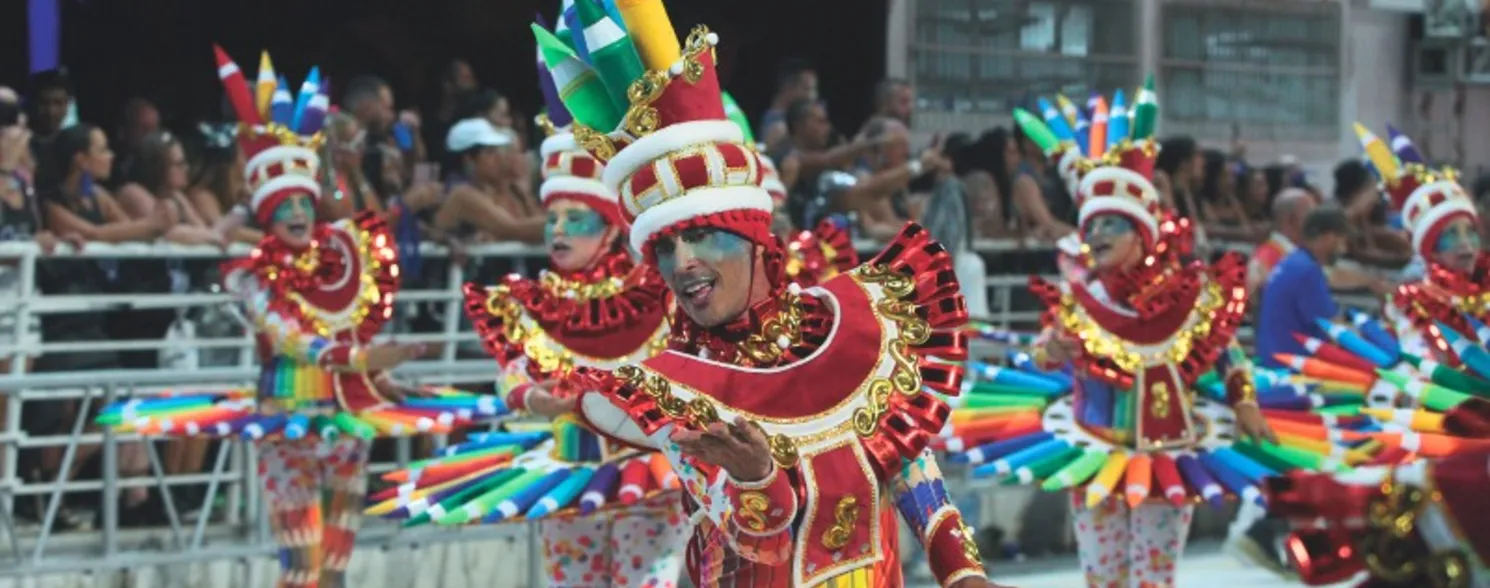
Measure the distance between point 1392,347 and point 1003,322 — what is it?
3551 mm

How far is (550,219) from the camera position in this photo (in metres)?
6.33

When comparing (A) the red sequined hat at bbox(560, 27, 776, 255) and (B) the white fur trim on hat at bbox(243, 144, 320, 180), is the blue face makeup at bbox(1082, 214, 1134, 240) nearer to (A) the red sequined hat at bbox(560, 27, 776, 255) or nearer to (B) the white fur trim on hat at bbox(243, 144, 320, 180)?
(B) the white fur trim on hat at bbox(243, 144, 320, 180)

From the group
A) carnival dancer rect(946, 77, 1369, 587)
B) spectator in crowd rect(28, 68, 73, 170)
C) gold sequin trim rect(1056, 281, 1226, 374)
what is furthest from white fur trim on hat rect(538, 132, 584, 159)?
spectator in crowd rect(28, 68, 73, 170)

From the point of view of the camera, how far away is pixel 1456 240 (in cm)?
855

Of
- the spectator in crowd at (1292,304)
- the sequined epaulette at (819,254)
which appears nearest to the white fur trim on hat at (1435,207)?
the spectator in crowd at (1292,304)

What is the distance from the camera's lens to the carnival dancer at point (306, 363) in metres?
7.46

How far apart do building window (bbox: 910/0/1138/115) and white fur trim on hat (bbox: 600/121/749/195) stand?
28.7 feet

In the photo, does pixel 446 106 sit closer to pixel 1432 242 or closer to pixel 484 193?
pixel 484 193

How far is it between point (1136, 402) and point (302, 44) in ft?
16.4

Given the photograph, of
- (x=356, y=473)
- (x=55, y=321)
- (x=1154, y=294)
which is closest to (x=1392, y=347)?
(x=1154, y=294)

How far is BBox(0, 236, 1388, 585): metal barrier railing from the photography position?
7.82 m

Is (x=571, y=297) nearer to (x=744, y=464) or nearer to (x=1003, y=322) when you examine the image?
(x=744, y=464)

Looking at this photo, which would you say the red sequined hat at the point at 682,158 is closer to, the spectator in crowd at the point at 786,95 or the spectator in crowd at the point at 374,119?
the spectator in crowd at the point at 374,119

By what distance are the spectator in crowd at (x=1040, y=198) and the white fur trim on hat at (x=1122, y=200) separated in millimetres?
4136
